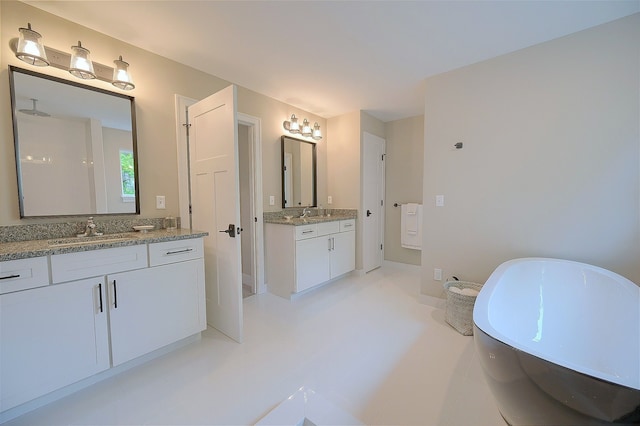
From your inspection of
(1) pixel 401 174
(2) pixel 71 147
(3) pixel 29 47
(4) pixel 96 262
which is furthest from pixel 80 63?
(1) pixel 401 174

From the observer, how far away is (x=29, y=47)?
4.78ft

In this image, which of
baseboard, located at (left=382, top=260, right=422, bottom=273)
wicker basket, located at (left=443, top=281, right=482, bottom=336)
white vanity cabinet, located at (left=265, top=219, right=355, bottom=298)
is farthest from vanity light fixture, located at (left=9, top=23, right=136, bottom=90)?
baseboard, located at (left=382, top=260, right=422, bottom=273)

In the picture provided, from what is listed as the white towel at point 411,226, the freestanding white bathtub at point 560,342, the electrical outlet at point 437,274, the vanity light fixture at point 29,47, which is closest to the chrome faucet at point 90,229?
the vanity light fixture at point 29,47

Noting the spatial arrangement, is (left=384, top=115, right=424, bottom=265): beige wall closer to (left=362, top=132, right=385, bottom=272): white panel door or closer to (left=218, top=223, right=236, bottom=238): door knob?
(left=362, top=132, right=385, bottom=272): white panel door

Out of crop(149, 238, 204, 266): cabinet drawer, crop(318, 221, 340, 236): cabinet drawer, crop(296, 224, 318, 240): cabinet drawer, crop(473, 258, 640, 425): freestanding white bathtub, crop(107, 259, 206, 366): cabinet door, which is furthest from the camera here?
crop(318, 221, 340, 236): cabinet drawer

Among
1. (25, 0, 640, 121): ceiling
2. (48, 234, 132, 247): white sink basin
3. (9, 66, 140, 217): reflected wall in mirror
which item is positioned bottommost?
(48, 234, 132, 247): white sink basin

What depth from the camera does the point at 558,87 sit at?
2.00 meters

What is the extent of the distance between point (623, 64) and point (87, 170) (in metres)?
4.01

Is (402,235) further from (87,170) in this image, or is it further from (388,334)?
(87,170)

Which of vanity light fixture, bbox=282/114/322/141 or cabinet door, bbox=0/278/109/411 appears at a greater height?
vanity light fixture, bbox=282/114/322/141

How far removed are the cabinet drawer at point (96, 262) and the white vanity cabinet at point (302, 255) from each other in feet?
4.74

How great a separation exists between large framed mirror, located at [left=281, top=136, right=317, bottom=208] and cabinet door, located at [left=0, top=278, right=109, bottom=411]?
214 cm

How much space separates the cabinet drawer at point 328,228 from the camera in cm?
311

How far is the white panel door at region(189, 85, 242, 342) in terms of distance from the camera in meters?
1.90
